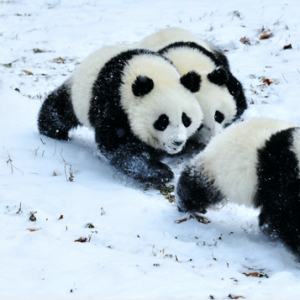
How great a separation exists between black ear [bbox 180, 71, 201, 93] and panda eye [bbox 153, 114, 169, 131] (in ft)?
2.22

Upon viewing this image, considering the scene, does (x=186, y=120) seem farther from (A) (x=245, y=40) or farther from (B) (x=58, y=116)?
(A) (x=245, y=40)

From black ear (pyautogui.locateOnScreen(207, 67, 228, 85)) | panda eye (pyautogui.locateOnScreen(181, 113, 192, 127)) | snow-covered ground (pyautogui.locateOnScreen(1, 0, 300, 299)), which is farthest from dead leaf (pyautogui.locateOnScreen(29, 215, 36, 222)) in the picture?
black ear (pyautogui.locateOnScreen(207, 67, 228, 85))

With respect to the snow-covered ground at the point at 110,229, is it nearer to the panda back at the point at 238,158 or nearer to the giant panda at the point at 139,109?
the giant panda at the point at 139,109

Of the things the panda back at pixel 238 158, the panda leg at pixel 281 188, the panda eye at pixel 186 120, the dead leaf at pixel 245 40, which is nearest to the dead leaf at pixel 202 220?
the panda back at pixel 238 158

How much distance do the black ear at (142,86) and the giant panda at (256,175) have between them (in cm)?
133

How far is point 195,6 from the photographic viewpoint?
51.4 ft

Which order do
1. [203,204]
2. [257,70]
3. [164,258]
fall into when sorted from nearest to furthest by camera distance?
[164,258] → [203,204] → [257,70]

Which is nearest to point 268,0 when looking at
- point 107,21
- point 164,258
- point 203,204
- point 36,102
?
point 107,21

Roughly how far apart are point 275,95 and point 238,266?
17.2 feet

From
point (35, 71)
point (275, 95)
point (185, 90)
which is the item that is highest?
point (185, 90)

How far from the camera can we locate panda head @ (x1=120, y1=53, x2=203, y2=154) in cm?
502

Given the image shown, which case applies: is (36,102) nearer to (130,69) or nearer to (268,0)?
(130,69)

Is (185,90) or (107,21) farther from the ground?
(185,90)

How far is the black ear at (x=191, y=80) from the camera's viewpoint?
532 centimetres
